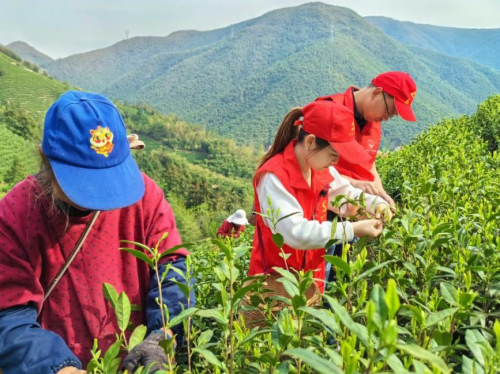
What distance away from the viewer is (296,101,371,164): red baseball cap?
A: 6.54 ft

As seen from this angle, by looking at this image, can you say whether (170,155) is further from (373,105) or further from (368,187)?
(368,187)

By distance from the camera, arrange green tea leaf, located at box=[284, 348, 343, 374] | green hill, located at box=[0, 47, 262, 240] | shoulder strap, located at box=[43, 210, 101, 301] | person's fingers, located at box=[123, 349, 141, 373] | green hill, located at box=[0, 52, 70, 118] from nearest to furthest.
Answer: green tea leaf, located at box=[284, 348, 343, 374] < person's fingers, located at box=[123, 349, 141, 373] < shoulder strap, located at box=[43, 210, 101, 301] < green hill, located at box=[0, 47, 262, 240] < green hill, located at box=[0, 52, 70, 118]

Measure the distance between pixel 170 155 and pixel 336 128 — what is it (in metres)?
58.0

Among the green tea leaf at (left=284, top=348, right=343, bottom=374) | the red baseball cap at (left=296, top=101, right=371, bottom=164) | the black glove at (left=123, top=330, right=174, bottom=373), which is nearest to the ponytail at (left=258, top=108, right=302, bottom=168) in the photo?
the red baseball cap at (left=296, top=101, right=371, bottom=164)

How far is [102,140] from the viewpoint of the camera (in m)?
1.36

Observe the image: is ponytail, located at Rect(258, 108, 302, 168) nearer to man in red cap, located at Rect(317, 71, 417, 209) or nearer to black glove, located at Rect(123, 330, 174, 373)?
man in red cap, located at Rect(317, 71, 417, 209)

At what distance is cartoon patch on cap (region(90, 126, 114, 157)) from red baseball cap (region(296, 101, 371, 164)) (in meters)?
A: 0.94

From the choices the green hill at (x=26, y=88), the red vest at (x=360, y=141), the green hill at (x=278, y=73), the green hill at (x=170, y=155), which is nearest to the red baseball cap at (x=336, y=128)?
the red vest at (x=360, y=141)

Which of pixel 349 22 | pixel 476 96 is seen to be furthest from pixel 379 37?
pixel 476 96

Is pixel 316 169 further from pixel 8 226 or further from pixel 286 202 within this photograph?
pixel 8 226

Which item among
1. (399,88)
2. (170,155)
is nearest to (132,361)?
(399,88)

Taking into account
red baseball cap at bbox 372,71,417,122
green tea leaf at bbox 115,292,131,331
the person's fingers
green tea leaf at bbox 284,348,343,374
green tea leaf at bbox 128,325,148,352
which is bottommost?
the person's fingers

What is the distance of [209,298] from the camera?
2020 mm

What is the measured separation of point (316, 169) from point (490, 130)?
3.34 metres
